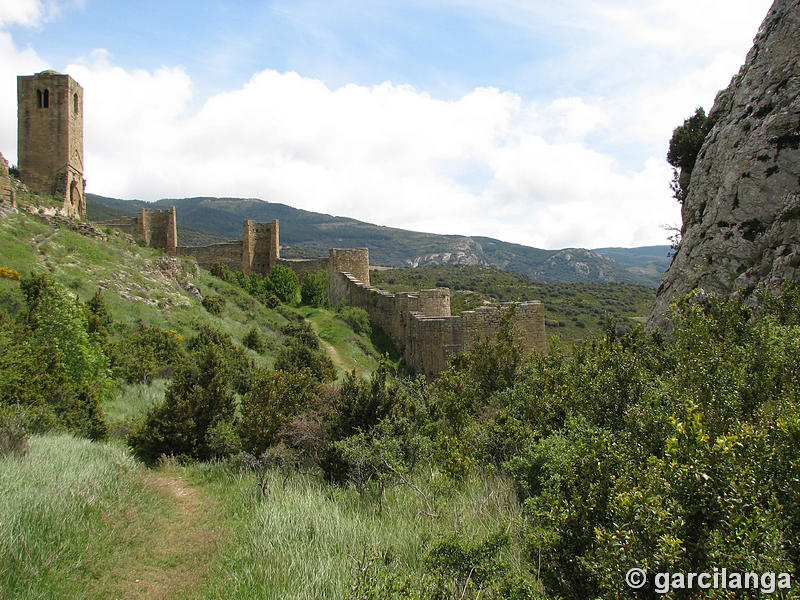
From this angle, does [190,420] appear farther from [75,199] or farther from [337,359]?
[75,199]

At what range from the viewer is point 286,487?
20.2ft

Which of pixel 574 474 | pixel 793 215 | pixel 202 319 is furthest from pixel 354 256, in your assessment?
pixel 574 474

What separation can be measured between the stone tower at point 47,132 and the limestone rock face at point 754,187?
22918 millimetres

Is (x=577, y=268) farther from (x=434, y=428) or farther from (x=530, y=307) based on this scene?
(x=434, y=428)

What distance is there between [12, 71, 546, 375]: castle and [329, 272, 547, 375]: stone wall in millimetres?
27

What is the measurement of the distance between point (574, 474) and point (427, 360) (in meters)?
10.7

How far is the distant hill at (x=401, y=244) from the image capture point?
100875 millimetres

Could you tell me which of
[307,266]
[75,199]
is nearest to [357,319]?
[307,266]

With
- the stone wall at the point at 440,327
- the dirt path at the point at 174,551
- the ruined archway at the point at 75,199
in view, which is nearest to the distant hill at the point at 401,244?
the ruined archway at the point at 75,199

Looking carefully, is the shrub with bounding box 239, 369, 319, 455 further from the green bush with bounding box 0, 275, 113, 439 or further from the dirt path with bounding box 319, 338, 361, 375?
the dirt path with bounding box 319, 338, 361, 375

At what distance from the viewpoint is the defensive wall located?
45.1 ft

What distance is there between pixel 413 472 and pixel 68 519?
3685 millimetres

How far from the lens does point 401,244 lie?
118562 millimetres

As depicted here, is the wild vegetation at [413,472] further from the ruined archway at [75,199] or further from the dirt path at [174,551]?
the ruined archway at [75,199]
